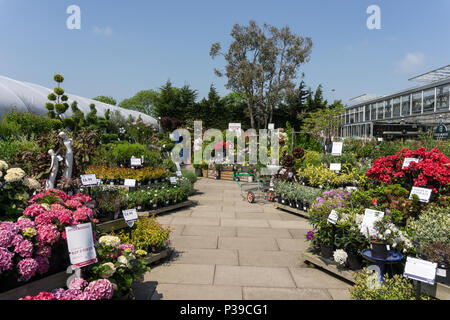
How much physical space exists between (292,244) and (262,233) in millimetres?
746

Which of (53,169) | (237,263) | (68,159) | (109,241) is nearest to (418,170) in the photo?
(237,263)

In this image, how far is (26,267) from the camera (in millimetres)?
2281

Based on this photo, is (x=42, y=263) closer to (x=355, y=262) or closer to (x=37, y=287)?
(x=37, y=287)

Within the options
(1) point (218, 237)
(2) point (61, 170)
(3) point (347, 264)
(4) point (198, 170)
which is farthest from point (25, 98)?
(3) point (347, 264)

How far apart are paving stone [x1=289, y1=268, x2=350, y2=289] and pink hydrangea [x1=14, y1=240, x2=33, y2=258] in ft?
9.03

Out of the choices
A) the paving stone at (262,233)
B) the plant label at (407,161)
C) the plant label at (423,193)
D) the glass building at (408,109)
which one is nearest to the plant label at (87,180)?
the paving stone at (262,233)

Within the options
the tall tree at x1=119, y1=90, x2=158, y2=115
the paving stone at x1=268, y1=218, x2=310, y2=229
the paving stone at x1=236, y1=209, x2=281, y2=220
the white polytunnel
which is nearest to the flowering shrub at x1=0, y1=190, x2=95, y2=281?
the paving stone at x1=268, y1=218, x2=310, y2=229

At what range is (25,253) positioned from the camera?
91.0 inches

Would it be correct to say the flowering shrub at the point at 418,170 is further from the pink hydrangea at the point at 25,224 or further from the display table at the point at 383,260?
the pink hydrangea at the point at 25,224

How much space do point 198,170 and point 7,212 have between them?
37.3 ft
